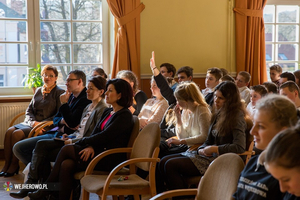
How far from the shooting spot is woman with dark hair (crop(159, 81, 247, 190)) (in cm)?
260

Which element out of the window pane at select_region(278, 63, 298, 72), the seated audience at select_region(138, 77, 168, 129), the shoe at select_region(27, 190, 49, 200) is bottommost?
the shoe at select_region(27, 190, 49, 200)

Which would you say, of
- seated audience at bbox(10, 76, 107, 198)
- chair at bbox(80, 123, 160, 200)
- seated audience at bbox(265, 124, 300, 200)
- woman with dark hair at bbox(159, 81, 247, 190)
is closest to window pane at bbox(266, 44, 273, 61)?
seated audience at bbox(10, 76, 107, 198)

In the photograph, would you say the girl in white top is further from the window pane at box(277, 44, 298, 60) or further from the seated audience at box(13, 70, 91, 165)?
the window pane at box(277, 44, 298, 60)

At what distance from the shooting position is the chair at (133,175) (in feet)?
8.34

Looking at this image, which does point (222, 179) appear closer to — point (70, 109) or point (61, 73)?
point (70, 109)

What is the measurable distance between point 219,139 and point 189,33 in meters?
3.31

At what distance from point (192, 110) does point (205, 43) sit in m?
2.98

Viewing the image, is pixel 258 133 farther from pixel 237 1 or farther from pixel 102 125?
pixel 237 1

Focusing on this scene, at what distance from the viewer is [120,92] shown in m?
3.11

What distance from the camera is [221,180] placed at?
5.90ft

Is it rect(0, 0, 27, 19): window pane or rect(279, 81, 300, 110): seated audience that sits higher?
rect(0, 0, 27, 19): window pane

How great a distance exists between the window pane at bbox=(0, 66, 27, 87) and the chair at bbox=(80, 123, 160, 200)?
10.4 ft

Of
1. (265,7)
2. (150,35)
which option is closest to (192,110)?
(150,35)

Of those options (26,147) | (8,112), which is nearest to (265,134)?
(26,147)
